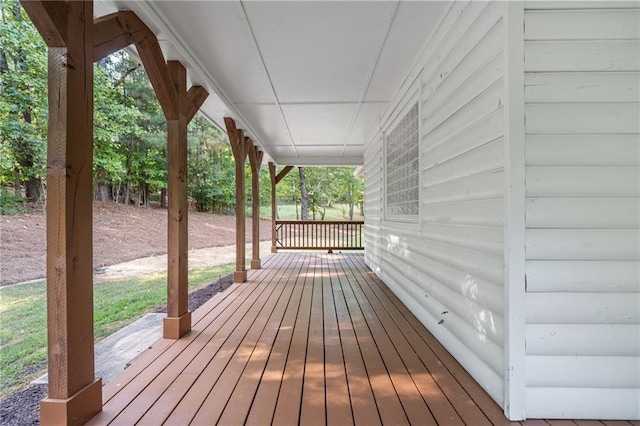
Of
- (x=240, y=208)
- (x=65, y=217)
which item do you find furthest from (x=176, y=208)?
(x=240, y=208)

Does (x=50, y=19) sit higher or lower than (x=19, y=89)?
lower

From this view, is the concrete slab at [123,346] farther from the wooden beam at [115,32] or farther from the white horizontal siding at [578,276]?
the white horizontal siding at [578,276]

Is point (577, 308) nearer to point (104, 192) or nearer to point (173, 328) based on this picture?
point (173, 328)

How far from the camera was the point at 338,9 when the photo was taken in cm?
203

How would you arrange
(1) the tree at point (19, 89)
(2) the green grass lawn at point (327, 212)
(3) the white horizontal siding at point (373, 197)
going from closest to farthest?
1. (3) the white horizontal siding at point (373, 197)
2. (1) the tree at point (19, 89)
3. (2) the green grass lawn at point (327, 212)

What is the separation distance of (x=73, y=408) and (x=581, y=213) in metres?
2.62

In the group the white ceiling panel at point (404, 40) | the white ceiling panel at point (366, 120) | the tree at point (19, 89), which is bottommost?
the white ceiling panel at point (404, 40)

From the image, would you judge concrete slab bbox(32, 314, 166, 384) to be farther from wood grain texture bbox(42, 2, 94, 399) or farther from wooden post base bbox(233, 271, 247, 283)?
wooden post base bbox(233, 271, 247, 283)

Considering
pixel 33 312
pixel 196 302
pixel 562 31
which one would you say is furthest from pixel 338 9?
pixel 33 312

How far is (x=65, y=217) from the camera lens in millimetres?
1392

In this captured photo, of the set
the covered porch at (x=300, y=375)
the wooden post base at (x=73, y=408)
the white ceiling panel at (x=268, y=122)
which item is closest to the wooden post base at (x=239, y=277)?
the covered porch at (x=300, y=375)

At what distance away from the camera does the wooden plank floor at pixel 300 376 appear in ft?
4.97

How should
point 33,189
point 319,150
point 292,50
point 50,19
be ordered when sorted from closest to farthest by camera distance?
1. point 50,19
2. point 292,50
3. point 319,150
4. point 33,189

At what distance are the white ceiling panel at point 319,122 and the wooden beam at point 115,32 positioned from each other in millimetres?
2150
